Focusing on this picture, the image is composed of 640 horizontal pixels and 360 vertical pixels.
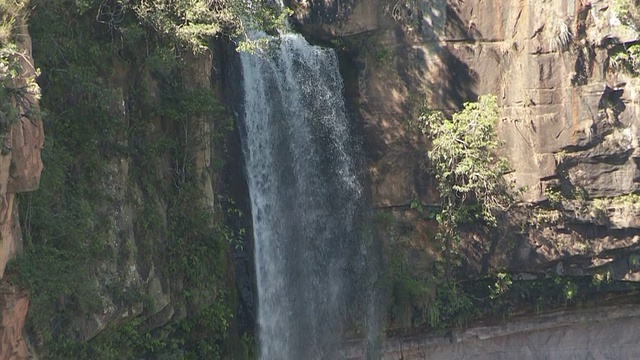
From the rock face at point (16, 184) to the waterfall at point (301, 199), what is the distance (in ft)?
22.8

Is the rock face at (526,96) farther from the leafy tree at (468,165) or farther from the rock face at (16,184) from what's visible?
the rock face at (16,184)

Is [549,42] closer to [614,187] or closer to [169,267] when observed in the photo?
[614,187]

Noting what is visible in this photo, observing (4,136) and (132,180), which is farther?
(132,180)

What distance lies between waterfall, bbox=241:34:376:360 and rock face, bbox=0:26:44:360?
6963 mm

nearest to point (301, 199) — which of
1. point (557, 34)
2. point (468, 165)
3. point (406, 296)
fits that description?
point (406, 296)

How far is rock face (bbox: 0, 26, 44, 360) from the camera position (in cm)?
1247

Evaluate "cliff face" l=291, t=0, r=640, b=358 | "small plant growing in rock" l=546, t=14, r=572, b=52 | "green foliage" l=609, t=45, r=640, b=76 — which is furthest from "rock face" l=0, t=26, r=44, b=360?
"green foliage" l=609, t=45, r=640, b=76

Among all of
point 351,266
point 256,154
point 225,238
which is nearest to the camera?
point 225,238

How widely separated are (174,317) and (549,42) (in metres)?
9.27

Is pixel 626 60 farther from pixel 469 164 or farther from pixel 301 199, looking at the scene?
pixel 301 199

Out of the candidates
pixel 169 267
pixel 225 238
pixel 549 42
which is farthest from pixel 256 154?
pixel 549 42

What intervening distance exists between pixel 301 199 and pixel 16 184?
29.3ft

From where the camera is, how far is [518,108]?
842 inches

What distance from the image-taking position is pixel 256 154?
20312 millimetres
